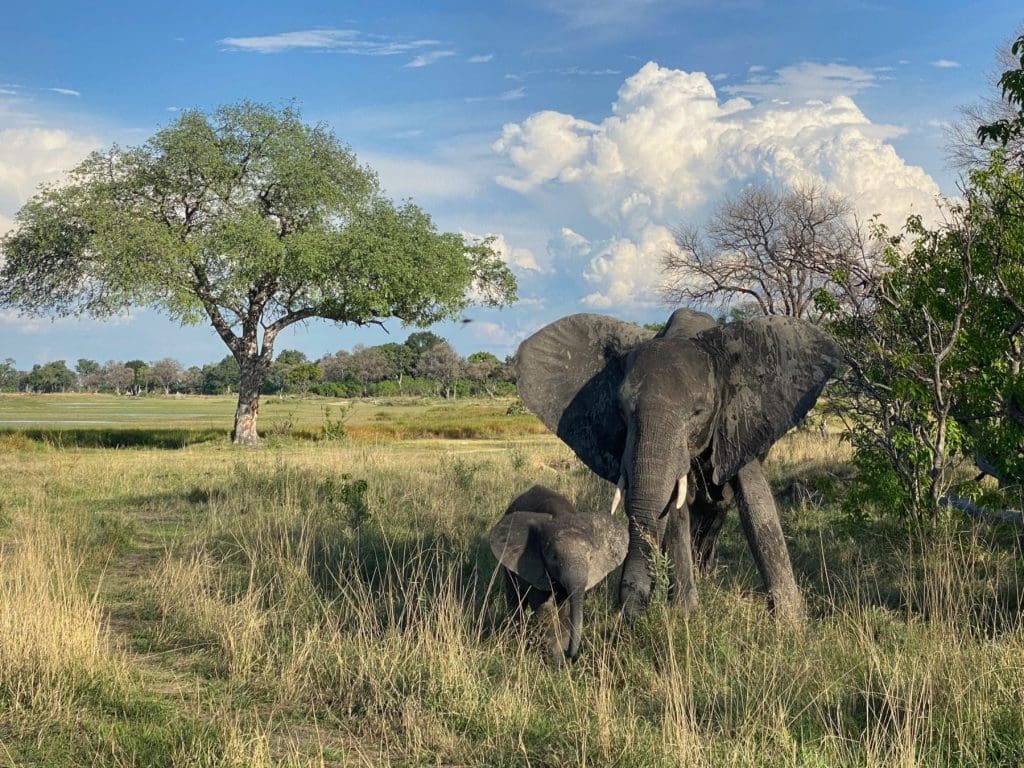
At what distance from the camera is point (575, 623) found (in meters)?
5.99

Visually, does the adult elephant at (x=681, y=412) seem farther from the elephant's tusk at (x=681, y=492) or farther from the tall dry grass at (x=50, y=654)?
the tall dry grass at (x=50, y=654)

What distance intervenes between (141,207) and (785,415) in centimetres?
2664

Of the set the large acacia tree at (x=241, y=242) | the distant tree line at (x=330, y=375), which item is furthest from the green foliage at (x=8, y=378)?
the large acacia tree at (x=241, y=242)

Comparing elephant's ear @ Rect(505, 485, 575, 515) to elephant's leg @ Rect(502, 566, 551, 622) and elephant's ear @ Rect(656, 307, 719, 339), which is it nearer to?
elephant's leg @ Rect(502, 566, 551, 622)

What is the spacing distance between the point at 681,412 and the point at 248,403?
25.4 metres

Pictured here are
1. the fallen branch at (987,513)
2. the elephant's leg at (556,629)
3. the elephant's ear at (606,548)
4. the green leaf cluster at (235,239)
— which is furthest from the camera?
the green leaf cluster at (235,239)

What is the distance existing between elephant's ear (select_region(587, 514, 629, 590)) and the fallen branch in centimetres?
430

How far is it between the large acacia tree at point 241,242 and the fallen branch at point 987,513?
20557 millimetres

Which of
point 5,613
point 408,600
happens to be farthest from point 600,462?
point 5,613

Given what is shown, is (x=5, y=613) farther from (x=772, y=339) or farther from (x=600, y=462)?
(x=772, y=339)

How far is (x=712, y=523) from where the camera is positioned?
8.24 meters

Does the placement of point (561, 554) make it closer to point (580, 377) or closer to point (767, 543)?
point (767, 543)

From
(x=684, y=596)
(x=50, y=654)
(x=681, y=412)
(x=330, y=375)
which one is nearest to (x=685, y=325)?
(x=681, y=412)

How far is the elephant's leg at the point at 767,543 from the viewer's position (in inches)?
281
